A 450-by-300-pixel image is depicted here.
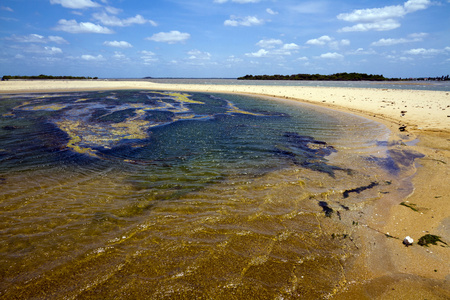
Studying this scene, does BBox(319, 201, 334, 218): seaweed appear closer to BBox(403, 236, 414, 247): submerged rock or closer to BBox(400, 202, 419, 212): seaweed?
BBox(403, 236, 414, 247): submerged rock

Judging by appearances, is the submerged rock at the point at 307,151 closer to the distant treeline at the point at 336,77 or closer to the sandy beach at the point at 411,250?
the sandy beach at the point at 411,250

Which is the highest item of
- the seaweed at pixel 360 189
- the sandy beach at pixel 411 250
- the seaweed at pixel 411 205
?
the seaweed at pixel 360 189

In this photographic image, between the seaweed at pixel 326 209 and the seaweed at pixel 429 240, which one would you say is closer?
the seaweed at pixel 429 240

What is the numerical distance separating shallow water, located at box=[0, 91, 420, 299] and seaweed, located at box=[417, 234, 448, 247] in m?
1.45

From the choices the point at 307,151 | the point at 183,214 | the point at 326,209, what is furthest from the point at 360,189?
the point at 183,214

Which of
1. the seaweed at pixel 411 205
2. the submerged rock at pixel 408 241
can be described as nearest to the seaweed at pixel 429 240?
the submerged rock at pixel 408 241

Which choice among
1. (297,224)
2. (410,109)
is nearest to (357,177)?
(297,224)

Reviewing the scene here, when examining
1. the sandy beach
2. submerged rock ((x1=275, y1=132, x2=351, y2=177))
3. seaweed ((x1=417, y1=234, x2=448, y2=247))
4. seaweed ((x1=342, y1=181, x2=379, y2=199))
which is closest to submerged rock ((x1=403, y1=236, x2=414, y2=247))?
the sandy beach

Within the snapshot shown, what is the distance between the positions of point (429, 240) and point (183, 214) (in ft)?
20.0

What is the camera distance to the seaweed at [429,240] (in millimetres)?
5032

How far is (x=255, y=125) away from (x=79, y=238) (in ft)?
50.7

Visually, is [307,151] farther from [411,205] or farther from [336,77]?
[336,77]

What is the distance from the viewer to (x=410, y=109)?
23.8 m

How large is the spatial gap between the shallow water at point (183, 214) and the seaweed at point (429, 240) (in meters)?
1.45
